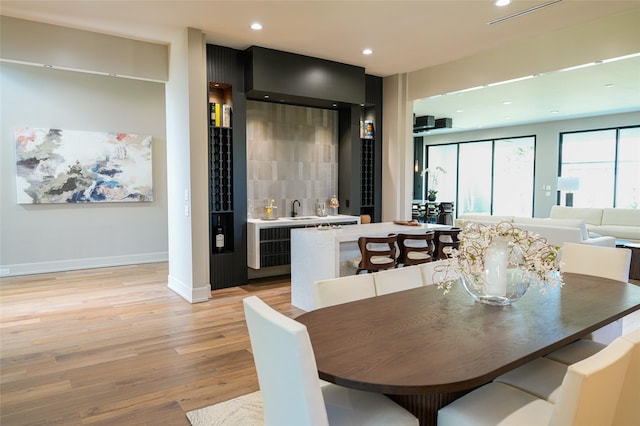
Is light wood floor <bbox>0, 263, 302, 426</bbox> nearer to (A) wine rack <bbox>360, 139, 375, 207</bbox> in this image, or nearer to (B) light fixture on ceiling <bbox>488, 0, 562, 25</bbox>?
(A) wine rack <bbox>360, 139, 375, 207</bbox>

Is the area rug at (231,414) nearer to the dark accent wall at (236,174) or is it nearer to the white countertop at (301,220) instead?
the dark accent wall at (236,174)

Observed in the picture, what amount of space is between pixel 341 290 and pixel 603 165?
412 inches

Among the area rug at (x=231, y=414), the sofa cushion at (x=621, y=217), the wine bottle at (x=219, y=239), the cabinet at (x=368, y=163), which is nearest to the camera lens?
the area rug at (x=231, y=414)

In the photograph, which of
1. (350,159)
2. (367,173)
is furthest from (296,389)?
(367,173)

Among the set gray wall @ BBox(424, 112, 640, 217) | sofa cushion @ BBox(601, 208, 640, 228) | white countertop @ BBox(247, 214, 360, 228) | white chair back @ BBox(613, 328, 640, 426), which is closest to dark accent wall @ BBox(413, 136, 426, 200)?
gray wall @ BBox(424, 112, 640, 217)

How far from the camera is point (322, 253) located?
168 inches

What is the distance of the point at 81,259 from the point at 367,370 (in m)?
6.70

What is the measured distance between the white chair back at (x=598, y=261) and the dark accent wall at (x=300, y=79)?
12.3 feet

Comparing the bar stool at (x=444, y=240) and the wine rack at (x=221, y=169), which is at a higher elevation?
the wine rack at (x=221, y=169)

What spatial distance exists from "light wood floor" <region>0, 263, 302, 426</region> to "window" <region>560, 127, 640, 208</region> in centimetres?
876

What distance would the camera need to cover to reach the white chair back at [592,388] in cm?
122

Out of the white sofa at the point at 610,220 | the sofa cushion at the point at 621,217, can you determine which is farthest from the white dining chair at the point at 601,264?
the sofa cushion at the point at 621,217

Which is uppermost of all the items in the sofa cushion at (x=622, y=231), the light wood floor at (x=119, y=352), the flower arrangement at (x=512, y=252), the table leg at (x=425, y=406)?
the flower arrangement at (x=512, y=252)

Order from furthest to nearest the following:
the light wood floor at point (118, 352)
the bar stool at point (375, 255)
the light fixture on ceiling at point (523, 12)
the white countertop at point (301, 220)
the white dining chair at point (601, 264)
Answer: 1. the white countertop at point (301, 220)
2. the bar stool at point (375, 255)
3. the light fixture on ceiling at point (523, 12)
4. the white dining chair at point (601, 264)
5. the light wood floor at point (118, 352)
